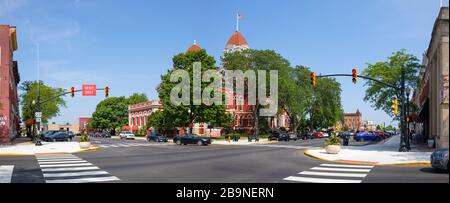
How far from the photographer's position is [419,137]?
44.4 m

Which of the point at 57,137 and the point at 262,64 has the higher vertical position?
the point at 262,64

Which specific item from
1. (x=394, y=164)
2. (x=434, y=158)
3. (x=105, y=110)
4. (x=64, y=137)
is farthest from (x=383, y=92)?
(x=105, y=110)

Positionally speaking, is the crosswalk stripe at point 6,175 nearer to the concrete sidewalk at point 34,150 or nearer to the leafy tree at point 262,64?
the concrete sidewalk at point 34,150

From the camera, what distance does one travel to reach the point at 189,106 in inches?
2384

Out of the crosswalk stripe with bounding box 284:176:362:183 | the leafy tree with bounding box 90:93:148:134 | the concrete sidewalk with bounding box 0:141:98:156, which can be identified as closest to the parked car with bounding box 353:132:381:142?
the concrete sidewalk with bounding box 0:141:98:156

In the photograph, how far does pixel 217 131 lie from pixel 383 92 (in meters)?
38.6

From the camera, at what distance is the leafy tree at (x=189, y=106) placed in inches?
2387

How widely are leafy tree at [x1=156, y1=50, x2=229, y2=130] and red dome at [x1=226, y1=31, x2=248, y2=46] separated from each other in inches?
1658

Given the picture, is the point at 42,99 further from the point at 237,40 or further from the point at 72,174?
the point at 72,174

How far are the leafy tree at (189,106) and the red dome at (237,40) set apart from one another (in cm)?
4212

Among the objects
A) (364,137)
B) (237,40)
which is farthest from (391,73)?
(237,40)

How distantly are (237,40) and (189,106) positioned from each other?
48.6 metres

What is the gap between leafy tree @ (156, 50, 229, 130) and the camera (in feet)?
199

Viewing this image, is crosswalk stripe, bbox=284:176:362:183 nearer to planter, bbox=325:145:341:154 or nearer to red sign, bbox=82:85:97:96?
planter, bbox=325:145:341:154
